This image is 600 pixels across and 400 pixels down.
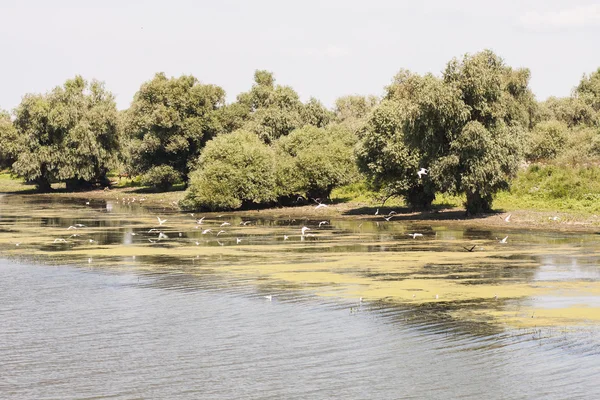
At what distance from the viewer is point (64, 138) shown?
403 feet

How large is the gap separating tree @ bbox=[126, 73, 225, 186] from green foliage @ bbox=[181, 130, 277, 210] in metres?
27.0

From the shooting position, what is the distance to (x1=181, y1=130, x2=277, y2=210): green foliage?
8081cm

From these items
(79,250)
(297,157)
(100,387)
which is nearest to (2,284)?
(79,250)

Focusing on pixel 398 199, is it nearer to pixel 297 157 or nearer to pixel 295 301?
pixel 297 157

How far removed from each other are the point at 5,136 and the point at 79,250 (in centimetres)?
9099

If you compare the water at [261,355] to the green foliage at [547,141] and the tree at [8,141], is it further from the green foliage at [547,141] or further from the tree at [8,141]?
the tree at [8,141]

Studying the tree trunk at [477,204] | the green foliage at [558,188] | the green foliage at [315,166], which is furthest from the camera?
the green foliage at [315,166]

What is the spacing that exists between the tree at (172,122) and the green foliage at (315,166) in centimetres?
2715

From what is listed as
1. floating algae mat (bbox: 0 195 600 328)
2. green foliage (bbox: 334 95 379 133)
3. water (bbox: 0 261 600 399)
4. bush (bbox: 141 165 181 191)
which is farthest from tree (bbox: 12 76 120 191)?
water (bbox: 0 261 600 399)

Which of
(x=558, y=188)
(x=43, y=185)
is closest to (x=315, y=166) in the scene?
(x=558, y=188)

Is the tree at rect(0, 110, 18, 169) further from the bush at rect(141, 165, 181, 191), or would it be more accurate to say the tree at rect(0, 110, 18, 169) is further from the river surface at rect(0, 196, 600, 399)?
the river surface at rect(0, 196, 600, 399)

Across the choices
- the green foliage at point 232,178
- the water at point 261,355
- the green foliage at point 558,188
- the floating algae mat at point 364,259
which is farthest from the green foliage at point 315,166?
the water at point 261,355

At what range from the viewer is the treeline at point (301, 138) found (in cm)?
6322

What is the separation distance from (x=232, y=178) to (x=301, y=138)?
10294mm
